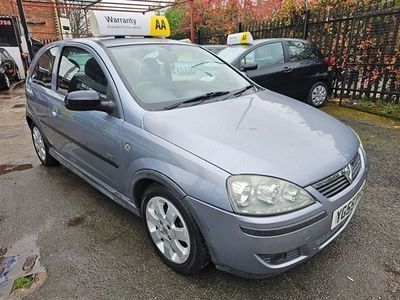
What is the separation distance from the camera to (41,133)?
13.2ft

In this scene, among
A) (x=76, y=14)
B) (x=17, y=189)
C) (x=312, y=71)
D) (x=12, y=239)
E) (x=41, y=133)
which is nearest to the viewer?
(x=12, y=239)

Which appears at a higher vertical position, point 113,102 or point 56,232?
point 113,102

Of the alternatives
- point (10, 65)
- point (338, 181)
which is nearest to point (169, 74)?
point (338, 181)

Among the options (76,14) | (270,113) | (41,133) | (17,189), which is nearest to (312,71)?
(270,113)

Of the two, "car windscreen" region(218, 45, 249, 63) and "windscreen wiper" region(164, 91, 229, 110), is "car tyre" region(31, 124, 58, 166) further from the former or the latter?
"car windscreen" region(218, 45, 249, 63)

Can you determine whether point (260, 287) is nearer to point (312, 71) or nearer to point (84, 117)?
point (84, 117)

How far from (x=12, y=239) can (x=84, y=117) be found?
1215 millimetres

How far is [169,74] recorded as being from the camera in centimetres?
285

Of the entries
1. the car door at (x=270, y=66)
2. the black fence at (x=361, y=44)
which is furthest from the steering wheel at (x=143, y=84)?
the black fence at (x=361, y=44)

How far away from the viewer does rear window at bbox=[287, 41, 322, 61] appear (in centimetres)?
662

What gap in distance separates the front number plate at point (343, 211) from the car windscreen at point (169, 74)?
1355mm

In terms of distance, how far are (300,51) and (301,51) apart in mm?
27

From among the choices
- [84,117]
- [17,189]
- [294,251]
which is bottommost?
[17,189]

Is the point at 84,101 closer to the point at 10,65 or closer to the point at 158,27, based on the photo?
the point at 158,27
